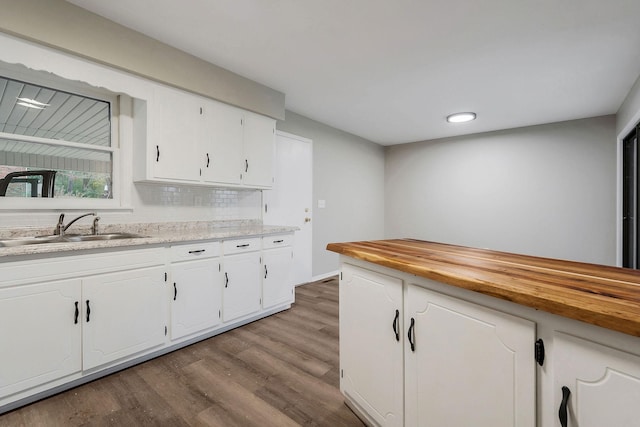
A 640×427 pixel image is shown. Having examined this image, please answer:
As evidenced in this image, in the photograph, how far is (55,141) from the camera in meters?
2.17

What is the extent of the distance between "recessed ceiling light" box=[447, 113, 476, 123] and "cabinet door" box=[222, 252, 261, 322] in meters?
3.25

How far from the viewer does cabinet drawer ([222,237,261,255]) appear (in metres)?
2.59

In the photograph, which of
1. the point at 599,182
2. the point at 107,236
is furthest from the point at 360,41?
the point at 599,182

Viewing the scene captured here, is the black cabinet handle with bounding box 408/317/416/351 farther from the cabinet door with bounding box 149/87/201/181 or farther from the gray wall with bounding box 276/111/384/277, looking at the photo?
the gray wall with bounding box 276/111/384/277


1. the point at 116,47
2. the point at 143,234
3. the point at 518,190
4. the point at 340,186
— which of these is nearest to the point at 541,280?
the point at 143,234

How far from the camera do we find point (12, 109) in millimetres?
2018

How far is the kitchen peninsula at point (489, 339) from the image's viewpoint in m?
0.66

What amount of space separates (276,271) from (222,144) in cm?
142

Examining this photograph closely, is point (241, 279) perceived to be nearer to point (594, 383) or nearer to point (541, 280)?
point (541, 280)

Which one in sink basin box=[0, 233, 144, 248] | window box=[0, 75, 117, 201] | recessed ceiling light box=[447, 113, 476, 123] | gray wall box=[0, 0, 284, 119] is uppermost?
recessed ceiling light box=[447, 113, 476, 123]

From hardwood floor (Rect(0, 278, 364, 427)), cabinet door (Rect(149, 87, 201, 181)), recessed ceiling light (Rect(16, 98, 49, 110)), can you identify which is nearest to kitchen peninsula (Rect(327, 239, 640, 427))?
hardwood floor (Rect(0, 278, 364, 427))

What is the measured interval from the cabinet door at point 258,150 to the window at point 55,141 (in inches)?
45.6

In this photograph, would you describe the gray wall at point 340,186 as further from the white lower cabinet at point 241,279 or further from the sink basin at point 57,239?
the sink basin at point 57,239

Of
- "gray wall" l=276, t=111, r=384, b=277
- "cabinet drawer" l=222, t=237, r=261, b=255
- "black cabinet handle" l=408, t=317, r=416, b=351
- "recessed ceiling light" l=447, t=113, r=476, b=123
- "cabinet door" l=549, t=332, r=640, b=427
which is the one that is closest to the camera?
"cabinet door" l=549, t=332, r=640, b=427
